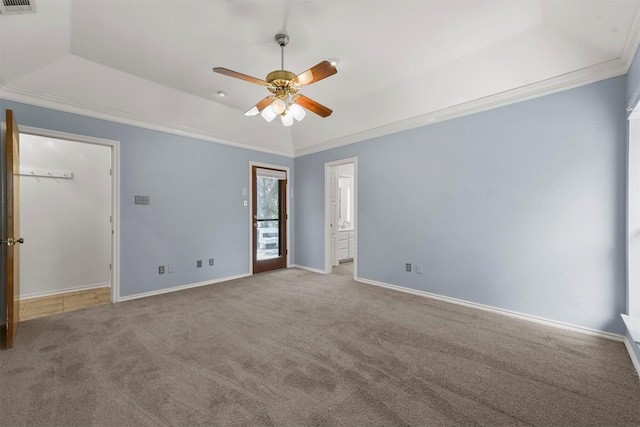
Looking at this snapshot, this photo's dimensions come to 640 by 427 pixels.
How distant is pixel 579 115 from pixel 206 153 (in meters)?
5.11

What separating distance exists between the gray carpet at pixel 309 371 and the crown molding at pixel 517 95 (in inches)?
102

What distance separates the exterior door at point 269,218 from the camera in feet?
18.2

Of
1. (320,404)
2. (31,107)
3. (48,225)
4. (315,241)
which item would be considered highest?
(31,107)

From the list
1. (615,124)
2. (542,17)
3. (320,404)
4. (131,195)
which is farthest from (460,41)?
(131,195)

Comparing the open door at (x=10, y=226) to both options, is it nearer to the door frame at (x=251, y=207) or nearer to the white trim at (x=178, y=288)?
the white trim at (x=178, y=288)

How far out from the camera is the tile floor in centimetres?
350

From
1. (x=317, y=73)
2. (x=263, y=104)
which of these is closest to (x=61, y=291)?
(x=263, y=104)

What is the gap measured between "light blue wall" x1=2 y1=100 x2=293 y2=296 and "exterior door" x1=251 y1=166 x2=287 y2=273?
0.25 metres

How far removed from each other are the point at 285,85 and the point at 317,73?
0.39 m

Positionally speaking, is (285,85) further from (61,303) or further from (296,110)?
(61,303)

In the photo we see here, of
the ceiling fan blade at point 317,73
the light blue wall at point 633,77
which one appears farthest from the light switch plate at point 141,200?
the light blue wall at point 633,77

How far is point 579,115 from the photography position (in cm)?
283

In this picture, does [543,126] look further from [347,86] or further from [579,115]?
[347,86]

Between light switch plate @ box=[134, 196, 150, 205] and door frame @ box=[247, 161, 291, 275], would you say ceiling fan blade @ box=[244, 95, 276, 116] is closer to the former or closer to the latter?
light switch plate @ box=[134, 196, 150, 205]
